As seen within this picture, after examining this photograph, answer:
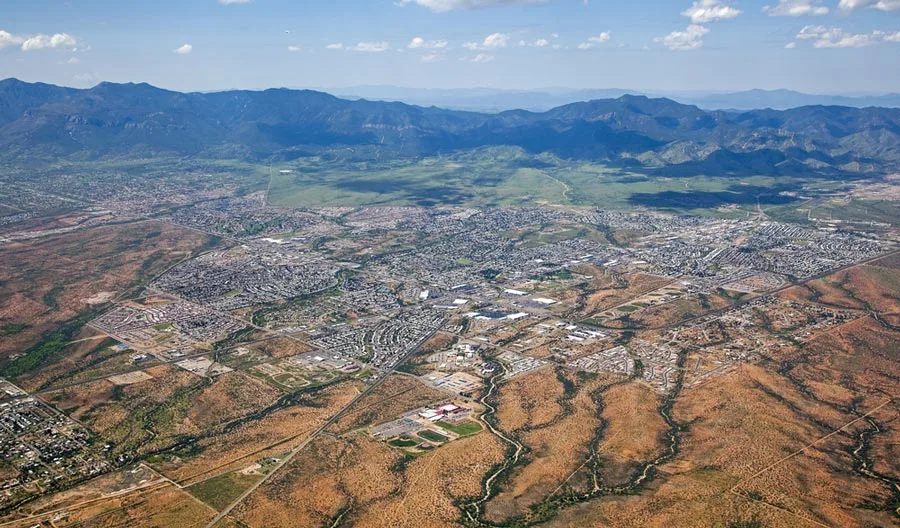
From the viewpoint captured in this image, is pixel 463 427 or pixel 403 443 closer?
pixel 403 443

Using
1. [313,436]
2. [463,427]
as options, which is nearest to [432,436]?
[463,427]

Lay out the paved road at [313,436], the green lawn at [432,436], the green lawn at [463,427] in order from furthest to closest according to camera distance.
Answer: the green lawn at [463,427] < the green lawn at [432,436] < the paved road at [313,436]

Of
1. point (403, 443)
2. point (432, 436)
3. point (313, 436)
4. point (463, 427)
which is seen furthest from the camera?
point (463, 427)

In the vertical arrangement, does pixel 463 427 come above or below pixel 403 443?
above

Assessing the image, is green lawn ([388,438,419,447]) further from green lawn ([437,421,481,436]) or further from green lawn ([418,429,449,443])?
green lawn ([437,421,481,436])

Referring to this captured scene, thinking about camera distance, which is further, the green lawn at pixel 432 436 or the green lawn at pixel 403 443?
the green lawn at pixel 432 436

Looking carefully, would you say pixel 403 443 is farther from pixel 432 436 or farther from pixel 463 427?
pixel 463 427


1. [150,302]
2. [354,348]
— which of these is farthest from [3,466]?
[150,302]

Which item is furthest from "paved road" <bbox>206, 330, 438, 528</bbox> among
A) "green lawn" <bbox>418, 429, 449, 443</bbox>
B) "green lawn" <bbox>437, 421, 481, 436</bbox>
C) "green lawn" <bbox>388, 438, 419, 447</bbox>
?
"green lawn" <bbox>437, 421, 481, 436</bbox>

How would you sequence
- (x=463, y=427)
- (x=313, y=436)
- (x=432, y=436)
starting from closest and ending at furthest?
(x=432, y=436) < (x=313, y=436) < (x=463, y=427)

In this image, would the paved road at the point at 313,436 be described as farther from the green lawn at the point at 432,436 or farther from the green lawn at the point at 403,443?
the green lawn at the point at 432,436

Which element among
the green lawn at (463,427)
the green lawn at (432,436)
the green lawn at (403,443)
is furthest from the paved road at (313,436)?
the green lawn at (463,427)
